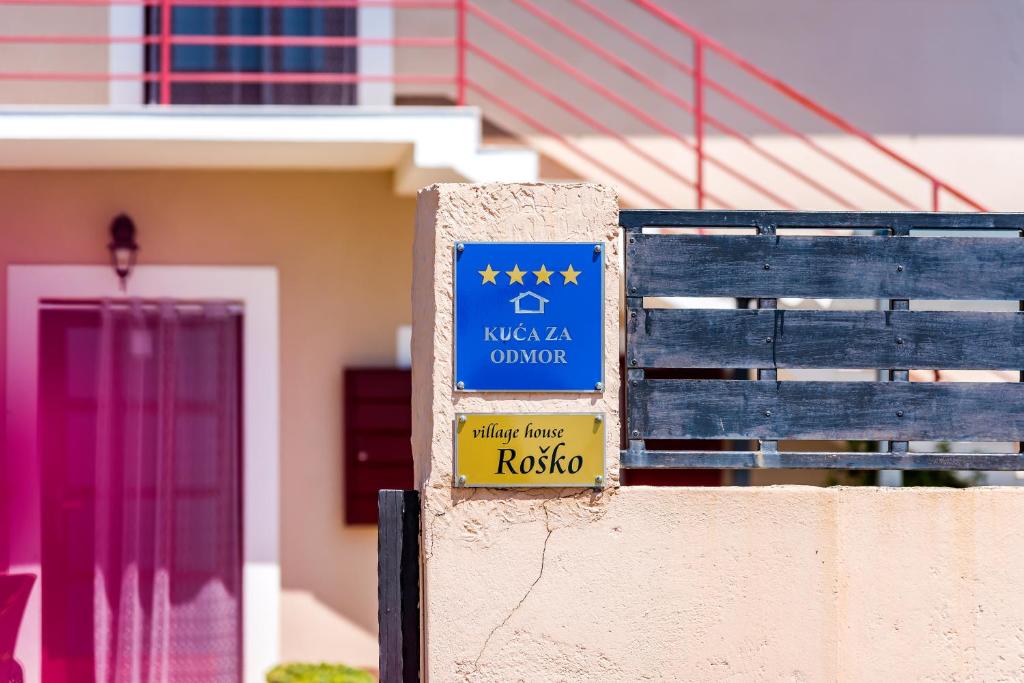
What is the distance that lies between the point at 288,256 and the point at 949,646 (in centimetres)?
437

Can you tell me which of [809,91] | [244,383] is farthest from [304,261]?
[809,91]

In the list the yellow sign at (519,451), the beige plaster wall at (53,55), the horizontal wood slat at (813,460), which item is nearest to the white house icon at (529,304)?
the yellow sign at (519,451)

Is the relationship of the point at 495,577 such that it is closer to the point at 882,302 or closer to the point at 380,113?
the point at 882,302

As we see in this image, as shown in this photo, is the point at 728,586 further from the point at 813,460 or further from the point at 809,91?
the point at 809,91

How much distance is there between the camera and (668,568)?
4.31 m

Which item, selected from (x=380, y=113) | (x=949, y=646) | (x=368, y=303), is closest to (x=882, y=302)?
(x=949, y=646)

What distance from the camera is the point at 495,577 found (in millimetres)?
4289

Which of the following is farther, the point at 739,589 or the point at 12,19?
the point at 12,19

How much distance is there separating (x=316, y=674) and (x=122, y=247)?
250 cm

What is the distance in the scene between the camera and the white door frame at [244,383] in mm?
7305

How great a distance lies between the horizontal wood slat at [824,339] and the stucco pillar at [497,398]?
24 centimetres

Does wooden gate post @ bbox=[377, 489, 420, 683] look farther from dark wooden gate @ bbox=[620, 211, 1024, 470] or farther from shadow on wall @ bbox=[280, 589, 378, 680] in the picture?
shadow on wall @ bbox=[280, 589, 378, 680]

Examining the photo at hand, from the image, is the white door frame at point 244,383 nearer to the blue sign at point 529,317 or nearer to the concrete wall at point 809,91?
the concrete wall at point 809,91


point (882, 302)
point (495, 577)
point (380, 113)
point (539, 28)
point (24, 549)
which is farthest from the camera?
point (539, 28)
